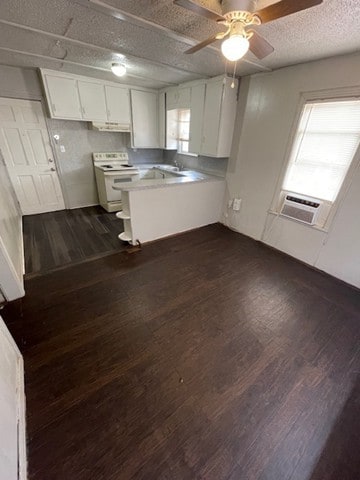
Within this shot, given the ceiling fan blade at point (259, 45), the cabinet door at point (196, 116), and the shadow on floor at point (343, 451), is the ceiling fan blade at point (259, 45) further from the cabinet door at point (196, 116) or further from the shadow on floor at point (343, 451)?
the shadow on floor at point (343, 451)

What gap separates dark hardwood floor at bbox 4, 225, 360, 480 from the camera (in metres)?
1.13

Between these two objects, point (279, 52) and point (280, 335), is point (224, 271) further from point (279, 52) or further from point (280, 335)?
point (279, 52)

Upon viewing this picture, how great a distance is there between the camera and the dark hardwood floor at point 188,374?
44.4 inches

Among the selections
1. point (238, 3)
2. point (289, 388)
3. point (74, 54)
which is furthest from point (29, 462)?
point (74, 54)

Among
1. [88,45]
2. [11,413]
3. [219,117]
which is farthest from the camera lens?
[219,117]

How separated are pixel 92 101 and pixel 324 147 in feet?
13.0

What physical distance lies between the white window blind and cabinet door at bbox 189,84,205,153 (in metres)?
1.61

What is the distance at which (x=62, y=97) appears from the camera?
3.52 metres

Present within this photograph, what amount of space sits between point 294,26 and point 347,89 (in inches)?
40.1

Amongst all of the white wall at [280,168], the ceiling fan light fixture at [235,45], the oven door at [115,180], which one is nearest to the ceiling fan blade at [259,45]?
the ceiling fan light fixture at [235,45]

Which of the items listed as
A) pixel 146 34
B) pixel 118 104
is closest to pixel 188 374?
pixel 146 34

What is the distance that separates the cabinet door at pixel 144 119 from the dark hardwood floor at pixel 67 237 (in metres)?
1.88

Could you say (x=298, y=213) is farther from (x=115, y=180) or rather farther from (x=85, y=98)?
(x=85, y=98)

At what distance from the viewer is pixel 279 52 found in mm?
2176
